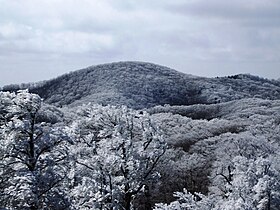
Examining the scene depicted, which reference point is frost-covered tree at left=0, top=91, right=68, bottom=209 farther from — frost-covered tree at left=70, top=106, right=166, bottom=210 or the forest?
frost-covered tree at left=70, top=106, right=166, bottom=210

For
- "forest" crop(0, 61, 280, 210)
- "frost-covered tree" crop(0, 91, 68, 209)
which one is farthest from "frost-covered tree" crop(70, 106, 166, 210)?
"frost-covered tree" crop(0, 91, 68, 209)

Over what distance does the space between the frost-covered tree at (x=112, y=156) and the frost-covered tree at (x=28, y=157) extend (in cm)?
131

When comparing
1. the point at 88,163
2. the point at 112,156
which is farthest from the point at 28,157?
the point at 112,156

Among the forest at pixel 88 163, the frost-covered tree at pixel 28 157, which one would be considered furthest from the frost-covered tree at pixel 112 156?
the frost-covered tree at pixel 28 157

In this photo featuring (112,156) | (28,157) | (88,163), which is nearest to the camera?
(28,157)

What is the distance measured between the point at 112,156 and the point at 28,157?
3150 millimetres

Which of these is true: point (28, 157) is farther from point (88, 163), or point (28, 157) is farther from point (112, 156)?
point (112, 156)

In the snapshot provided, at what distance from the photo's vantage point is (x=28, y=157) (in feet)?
49.5

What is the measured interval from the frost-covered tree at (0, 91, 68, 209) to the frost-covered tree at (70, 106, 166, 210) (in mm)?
1315

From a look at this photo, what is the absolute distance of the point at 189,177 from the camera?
6078 centimetres

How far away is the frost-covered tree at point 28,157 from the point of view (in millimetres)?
14258

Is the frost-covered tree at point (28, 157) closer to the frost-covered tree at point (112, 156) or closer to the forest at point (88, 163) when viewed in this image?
the forest at point (88, 163)

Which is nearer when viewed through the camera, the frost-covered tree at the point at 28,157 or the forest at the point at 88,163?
the frost-covered tree at the point at 28,157

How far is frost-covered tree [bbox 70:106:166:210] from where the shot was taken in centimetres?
1678
